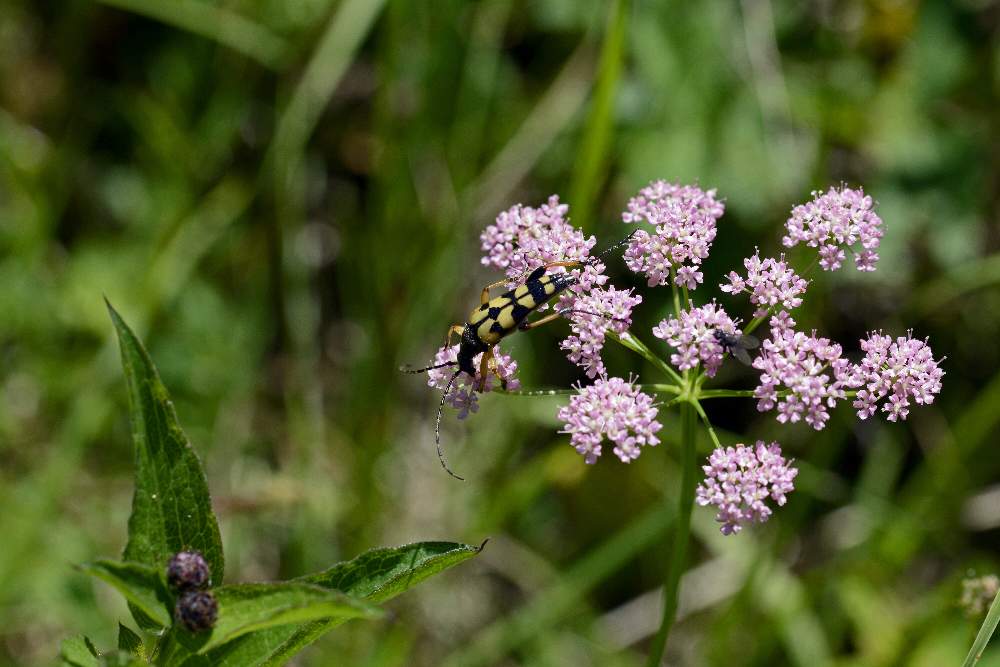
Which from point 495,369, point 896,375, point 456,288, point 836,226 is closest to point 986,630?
point 896,375

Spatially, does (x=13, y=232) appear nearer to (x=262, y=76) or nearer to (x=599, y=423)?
(x=262, y=76)

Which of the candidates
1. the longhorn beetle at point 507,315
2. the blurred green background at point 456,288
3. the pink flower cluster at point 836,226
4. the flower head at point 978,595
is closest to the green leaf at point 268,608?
the longhorn beetle at point 507,315

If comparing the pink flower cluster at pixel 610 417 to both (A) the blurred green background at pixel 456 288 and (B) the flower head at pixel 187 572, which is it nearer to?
(B) the flower head at pixel 187 572

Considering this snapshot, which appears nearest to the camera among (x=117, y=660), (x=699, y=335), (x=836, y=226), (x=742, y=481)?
(x=117, y=660)

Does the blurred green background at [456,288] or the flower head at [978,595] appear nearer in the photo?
the flower head at [978,595]

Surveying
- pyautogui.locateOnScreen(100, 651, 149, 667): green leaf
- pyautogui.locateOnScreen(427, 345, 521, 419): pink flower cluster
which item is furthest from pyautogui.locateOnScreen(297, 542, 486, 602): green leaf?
pyautogui.locateOnScreen(427, 345, 521, 419): pink flower cluster

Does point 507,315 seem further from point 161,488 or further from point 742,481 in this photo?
point 161,488
